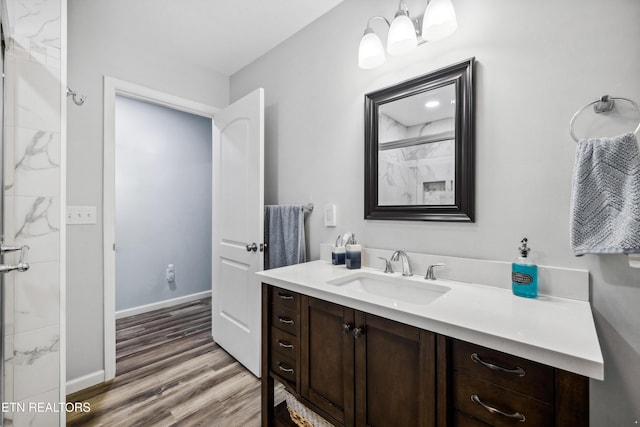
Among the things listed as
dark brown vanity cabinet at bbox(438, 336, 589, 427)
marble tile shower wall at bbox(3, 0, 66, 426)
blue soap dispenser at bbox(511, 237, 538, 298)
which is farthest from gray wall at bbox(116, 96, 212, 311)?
blue soap dispenser at bbox(511, 237, 538, 298)

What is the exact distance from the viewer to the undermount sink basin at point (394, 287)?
4.02ft

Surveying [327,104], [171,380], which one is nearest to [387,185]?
[327,104]

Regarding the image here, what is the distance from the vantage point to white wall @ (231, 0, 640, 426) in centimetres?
94

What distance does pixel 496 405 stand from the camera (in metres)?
0.75

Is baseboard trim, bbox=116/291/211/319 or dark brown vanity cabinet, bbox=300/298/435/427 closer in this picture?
dark brown vanity cabinet, bbox=300/298/435/427

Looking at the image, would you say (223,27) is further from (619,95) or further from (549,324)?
(549,324)

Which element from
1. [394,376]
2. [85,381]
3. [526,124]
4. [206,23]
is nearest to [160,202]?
→ [85,381]

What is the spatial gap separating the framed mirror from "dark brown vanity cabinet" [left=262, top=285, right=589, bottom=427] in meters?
0.63

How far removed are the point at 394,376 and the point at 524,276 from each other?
58 cm

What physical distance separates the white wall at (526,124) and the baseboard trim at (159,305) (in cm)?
262

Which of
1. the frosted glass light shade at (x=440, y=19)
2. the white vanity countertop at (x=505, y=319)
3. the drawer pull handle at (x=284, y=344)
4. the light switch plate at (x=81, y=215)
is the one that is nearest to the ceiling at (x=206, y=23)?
the frosted glass light shade at (x=440, y=19)

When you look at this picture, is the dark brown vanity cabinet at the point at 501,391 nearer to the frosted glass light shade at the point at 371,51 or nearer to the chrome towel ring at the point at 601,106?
the chrome towel ring at the point at 601,106

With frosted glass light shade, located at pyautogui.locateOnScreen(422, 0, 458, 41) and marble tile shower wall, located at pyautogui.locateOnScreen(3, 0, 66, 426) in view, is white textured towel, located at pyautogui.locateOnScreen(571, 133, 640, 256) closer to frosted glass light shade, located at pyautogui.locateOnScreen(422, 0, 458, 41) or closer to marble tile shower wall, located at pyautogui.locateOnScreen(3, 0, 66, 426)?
frosted glass light shade, located at pyautogui.locateOnScreen(422, 0, 458, 41)

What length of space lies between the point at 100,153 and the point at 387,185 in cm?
187
